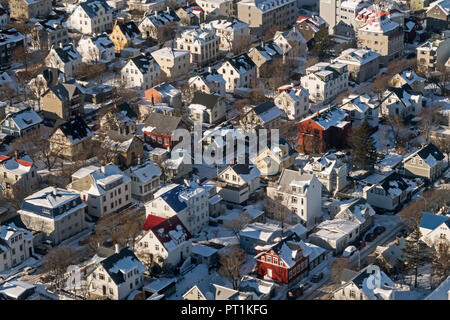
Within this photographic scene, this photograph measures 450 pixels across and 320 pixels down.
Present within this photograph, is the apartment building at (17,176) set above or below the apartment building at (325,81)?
above

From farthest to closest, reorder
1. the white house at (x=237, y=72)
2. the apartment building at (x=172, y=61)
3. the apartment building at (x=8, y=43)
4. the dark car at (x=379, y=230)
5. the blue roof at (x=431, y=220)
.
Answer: the apartment building at (x=8, y=43) → the apartment building at (x=172, y=61) → the white house at (x=237, y=72) → the dark car at (x=379, y=230) → the blue roof at (x=431, y=220)

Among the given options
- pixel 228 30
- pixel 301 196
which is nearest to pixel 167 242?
pixel 301 196

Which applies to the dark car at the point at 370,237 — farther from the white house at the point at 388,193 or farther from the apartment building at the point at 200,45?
the apartment building at the point at 200,45

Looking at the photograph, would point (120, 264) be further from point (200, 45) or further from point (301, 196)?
point (200, 45)

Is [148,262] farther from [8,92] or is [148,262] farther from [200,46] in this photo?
[200,46]

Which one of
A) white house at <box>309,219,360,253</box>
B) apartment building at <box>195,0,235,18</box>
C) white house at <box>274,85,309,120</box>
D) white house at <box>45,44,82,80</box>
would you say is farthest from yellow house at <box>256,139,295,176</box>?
apartment building at <box>195,0,235,18</box>

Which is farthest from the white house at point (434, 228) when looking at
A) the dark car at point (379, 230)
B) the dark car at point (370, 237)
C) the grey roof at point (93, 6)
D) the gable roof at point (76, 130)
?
the grey roof at point (93, 6)
